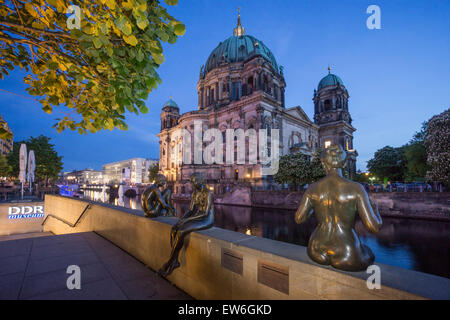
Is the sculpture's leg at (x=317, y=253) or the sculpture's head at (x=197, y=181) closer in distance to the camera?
the sculpture's leg at (x=317, y=253)

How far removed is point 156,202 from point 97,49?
130 inches

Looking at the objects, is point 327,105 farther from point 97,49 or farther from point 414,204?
point 97,49

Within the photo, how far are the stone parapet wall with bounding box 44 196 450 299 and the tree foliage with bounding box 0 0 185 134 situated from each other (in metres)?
2.45

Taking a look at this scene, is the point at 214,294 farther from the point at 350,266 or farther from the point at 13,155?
the point at 13,155

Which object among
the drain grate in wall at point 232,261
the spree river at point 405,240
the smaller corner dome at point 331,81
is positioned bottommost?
the spree river at point 405,240

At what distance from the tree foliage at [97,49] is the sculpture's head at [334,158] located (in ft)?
8.74

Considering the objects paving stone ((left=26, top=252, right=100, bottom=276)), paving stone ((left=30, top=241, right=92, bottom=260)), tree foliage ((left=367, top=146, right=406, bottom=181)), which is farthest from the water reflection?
tree foliage ((left=367, top=146, right=406, bottom=181))

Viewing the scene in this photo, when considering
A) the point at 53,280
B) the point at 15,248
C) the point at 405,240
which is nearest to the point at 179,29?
the point at 53,280

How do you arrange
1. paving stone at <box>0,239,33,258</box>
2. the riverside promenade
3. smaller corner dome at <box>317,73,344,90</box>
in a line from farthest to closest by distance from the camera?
smaller corner dome at <box>317,73,344,90</box>
paving stone at <box>0,239,33,258</box>
the riverside promenade

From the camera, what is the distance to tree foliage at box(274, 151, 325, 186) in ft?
85.0

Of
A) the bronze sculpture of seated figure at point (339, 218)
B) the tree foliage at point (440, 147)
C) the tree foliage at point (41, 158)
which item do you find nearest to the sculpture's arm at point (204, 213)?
the bronze sculpture of seated figure at point (339, 218)

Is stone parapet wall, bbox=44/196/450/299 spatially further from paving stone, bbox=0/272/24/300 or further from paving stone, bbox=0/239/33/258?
paving stone, bbox=0/239/33/258

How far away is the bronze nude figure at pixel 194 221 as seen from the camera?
144 inches

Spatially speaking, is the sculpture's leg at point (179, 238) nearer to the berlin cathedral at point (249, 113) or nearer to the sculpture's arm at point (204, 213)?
the sculpture's arm at point (204, 213)
